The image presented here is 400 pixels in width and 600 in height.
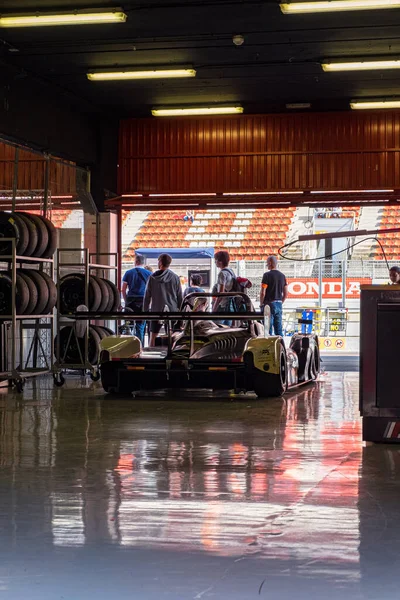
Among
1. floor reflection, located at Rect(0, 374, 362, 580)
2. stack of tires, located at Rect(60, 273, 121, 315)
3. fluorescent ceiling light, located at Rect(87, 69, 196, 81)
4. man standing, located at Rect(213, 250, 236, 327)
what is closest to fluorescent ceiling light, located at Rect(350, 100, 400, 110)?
fluorescent ceiling light, located at Rect(87, 69, 196, 81)

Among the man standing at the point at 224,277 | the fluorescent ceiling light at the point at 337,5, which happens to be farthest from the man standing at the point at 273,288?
the fluorescent ceiling light at the point at 337,5

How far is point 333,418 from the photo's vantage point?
8.04 metres

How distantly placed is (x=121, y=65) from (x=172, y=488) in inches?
337

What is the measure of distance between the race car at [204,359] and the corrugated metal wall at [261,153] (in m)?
5.04

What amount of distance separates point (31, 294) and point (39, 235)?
856mm

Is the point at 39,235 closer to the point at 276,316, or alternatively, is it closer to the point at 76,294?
the point at 76,294

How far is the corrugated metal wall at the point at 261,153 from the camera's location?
14.6 metres

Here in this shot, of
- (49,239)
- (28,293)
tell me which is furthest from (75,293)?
(28,293)

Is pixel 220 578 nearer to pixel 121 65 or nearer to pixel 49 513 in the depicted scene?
pixel 49 513

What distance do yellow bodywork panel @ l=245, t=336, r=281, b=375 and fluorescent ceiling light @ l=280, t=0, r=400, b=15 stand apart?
3562 mm

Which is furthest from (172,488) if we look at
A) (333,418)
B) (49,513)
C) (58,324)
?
(58,324)

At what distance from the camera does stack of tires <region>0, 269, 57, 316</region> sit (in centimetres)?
1102

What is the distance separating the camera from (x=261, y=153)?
48.7 feet

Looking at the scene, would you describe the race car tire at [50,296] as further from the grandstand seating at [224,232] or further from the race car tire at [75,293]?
the grandstand seating at [224,232]
